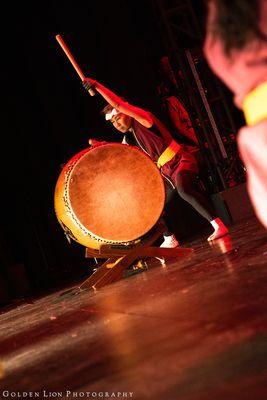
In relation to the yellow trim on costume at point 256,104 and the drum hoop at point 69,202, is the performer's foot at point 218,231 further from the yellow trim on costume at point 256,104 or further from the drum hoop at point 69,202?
the yellow trim on costume at point 256,104

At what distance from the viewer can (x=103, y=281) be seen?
4.09m

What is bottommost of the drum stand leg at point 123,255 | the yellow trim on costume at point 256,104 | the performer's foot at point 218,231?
the performer's foot at point 218,231

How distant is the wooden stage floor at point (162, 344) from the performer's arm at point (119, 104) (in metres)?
1.67

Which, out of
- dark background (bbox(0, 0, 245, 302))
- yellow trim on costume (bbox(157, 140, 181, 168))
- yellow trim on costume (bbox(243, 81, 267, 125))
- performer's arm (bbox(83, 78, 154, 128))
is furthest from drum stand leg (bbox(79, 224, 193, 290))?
dark background (bbox(0, 0, 245, 302))

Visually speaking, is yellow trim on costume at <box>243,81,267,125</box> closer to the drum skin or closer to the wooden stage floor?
the wooden stage floor

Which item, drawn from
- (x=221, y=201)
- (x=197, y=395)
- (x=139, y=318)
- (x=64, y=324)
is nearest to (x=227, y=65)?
(x=197, y=395)

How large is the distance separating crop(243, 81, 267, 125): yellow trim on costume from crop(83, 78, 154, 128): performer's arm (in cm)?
272

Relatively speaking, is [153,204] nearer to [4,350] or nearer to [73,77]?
[4,350]

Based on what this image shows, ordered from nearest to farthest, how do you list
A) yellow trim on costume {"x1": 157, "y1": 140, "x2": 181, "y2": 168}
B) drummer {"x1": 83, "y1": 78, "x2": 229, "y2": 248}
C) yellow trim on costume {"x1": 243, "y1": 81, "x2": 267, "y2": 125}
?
yellow trim on costume {"x1": 243, "y1": 81, "x2": 267, "y2": 125} → drummer {"x1": 83, "y1": 78, "x2": 229, "y2": 248} → yellow trim on costume {"x1": 157, "y1": 140, "x2": 181, "y2": 168}

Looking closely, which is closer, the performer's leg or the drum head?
the drum head

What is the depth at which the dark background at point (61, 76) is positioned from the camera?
679 centimetres

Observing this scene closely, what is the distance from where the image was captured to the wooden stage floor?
124cm

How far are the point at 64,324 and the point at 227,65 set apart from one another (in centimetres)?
181

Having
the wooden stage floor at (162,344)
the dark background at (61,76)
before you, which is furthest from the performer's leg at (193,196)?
the dark background at (61,76)
